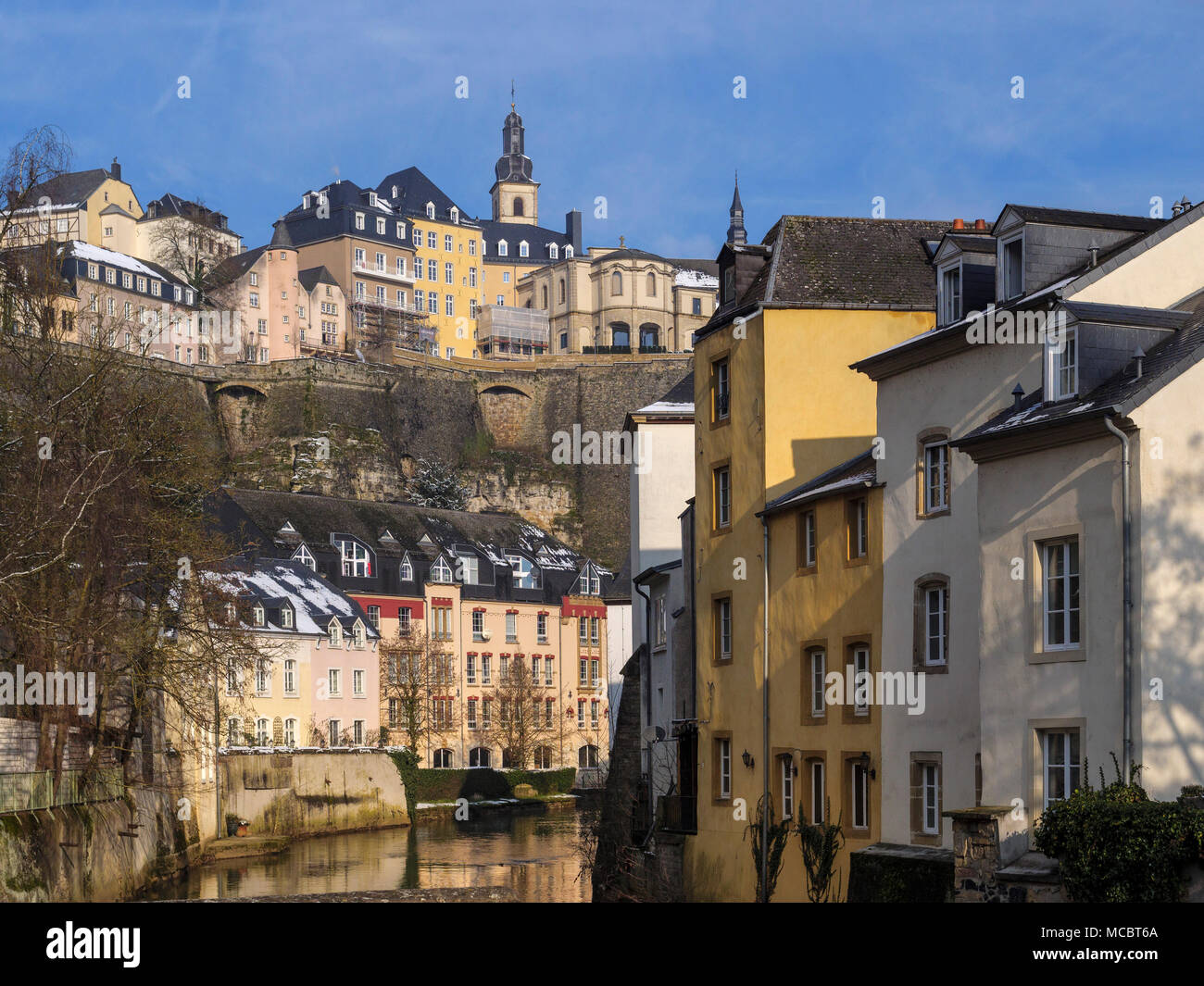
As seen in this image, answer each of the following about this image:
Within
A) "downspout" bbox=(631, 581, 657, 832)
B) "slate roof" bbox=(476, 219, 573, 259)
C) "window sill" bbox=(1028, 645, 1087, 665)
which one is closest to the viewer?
"window sill" bbox=(1028, 645, 1087, 665)

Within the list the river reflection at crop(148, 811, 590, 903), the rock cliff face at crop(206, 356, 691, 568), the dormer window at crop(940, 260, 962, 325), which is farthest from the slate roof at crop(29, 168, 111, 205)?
the dormer window at crop(940, 260, 962, 325)

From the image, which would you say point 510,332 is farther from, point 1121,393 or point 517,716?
point 1121,393

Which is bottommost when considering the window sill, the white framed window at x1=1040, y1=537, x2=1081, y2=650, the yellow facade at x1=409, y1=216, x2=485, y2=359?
the window sill

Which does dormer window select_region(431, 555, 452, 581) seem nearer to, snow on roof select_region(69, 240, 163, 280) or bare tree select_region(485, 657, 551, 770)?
bare tree select_region(485, 657, 551, 770)

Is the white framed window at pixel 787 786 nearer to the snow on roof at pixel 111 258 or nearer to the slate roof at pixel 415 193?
the snow on roof at pixel 111 258

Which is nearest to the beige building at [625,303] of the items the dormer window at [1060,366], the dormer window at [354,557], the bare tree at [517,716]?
the bare tree at [517,716]

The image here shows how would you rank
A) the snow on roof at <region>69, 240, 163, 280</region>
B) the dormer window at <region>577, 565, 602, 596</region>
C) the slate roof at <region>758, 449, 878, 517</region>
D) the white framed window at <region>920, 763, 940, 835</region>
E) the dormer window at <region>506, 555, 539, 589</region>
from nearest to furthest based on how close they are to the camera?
1. the white framed window at <region>920, 763, 940, 835</region>
2. the slate roof at <region>758, 449, 878, 517</region>
3. the dormer window at <region>506, 555, 539, 589</region>
4. the dormer window at <region>577, 565, 602, 596</region>
5. the snow on roof at <region>69, 240, 163, 280</region>

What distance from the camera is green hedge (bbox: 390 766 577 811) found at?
71.8 meters

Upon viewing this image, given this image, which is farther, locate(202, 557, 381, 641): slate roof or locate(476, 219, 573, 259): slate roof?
locate(476, 219, 573, 259): slate roof

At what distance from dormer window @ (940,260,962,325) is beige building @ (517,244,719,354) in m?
114

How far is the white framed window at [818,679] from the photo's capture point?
28.8 m

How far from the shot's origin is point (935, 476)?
83.1 ft

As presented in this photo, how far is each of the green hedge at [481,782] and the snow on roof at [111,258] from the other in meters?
49.2
